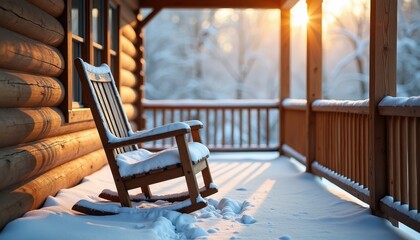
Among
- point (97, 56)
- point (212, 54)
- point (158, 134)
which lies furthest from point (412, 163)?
point (212, 54)

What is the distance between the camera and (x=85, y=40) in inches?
192

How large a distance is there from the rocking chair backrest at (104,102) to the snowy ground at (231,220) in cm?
56

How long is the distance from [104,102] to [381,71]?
204 centimetres

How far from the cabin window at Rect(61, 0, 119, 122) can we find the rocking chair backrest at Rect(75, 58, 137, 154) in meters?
0.43

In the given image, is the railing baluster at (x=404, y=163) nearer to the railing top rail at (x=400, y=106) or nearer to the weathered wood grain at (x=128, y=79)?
the railing top rail at (x=400, y=106)

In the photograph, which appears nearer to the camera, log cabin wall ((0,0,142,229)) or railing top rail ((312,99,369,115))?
log cabin wall ((0,0,142,229))

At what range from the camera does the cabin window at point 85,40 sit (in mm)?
4215

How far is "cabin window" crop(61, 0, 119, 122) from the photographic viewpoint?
166 inches

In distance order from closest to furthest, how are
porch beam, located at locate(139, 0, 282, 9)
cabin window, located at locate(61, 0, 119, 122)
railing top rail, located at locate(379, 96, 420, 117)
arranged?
railing top rail, located at locate(379, 96, 420, 117) < cabin window, located at locate(61, 0, 119, 122) < porch beam, located at locate(139, 0, 282, 9)

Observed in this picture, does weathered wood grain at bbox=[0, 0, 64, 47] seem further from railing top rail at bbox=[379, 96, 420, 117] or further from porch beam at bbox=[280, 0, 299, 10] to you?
porch beam at bbox=[280, 0, 299, 10]

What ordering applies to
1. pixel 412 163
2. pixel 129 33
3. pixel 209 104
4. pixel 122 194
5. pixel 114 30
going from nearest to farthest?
1. pixel 412 163
2. pixel 122 194
3. pixel 114 30
4. pixel 129 33
5. pixel 209 104

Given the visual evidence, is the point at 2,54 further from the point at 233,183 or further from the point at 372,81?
the point at 233,183

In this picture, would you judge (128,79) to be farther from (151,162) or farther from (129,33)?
(151,162)

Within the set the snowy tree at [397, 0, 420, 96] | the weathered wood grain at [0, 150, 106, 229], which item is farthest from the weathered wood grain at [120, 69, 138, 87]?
the snowy tree at [397, 0, 420, 96]
